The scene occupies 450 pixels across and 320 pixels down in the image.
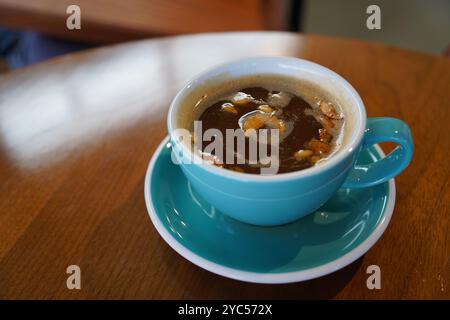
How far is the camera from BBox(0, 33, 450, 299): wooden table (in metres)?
0.76

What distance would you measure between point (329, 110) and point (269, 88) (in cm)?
14

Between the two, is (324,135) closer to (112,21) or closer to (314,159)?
(314,159)

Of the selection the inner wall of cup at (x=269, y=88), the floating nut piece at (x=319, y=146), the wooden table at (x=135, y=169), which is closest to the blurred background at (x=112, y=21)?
the wooden table at (x=135, y=169)

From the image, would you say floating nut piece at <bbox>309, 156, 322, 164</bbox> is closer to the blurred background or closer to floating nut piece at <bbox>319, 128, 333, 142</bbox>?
floating nut piece at <bbox>319, 128, 333, 142</bbox>

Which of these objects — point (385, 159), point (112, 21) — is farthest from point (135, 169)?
point (112, 21)

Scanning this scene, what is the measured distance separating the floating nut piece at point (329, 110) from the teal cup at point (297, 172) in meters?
0.02

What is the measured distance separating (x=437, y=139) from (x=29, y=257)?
2.87 feet

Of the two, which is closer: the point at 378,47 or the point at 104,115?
the point at 104,115

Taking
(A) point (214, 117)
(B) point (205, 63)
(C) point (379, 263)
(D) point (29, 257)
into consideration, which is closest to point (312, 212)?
(C) point (379, 263)

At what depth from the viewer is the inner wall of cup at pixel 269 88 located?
819 mm

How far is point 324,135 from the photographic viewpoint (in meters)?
0.81

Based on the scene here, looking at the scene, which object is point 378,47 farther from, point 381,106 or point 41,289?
point 41,289

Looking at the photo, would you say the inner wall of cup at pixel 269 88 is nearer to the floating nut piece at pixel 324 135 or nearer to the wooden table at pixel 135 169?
the floating nut piece at pixel 324 135

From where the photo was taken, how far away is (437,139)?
1.00 m
